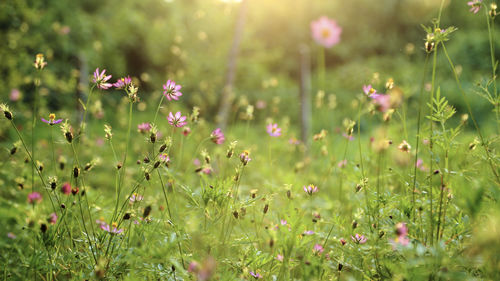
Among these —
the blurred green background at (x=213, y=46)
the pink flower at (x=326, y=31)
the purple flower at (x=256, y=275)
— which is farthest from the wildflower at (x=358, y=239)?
the pink flower at (x=326, y=31)

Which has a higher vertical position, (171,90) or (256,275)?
(171,90)

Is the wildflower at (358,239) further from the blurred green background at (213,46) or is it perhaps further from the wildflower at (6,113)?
the wildflower at (6,113)

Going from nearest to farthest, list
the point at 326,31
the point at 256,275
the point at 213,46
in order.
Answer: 1. the point at 256,275
2. the point at 326,31
3. the point at 213,46

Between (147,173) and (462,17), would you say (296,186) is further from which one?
(462,17)

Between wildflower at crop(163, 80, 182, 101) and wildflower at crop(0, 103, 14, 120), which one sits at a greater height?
wildflower at crop(163, 80, 182, 101)

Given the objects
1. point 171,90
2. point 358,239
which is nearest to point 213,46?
point 171,90

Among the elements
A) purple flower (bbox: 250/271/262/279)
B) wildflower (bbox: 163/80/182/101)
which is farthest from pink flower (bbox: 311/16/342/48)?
purple flower (bbox: 250/271/262/279)

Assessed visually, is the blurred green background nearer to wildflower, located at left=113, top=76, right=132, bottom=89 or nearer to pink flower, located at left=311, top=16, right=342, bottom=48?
wildflower, located at left=113, top=76, right=132, bottom=89

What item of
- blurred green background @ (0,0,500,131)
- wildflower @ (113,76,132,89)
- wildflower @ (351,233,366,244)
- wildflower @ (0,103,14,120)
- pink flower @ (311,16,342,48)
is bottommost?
wildflower @ (351,233,366,244)

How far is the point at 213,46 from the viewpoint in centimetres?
831

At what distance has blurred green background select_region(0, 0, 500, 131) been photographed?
3.70 m

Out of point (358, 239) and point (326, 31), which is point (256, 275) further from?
point (326, 31)

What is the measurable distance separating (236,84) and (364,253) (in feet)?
29.2

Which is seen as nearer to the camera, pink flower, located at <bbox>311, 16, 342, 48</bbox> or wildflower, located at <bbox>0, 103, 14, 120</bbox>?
wildflower, located at <bbox>0, 103, 14, 120</bbox>
